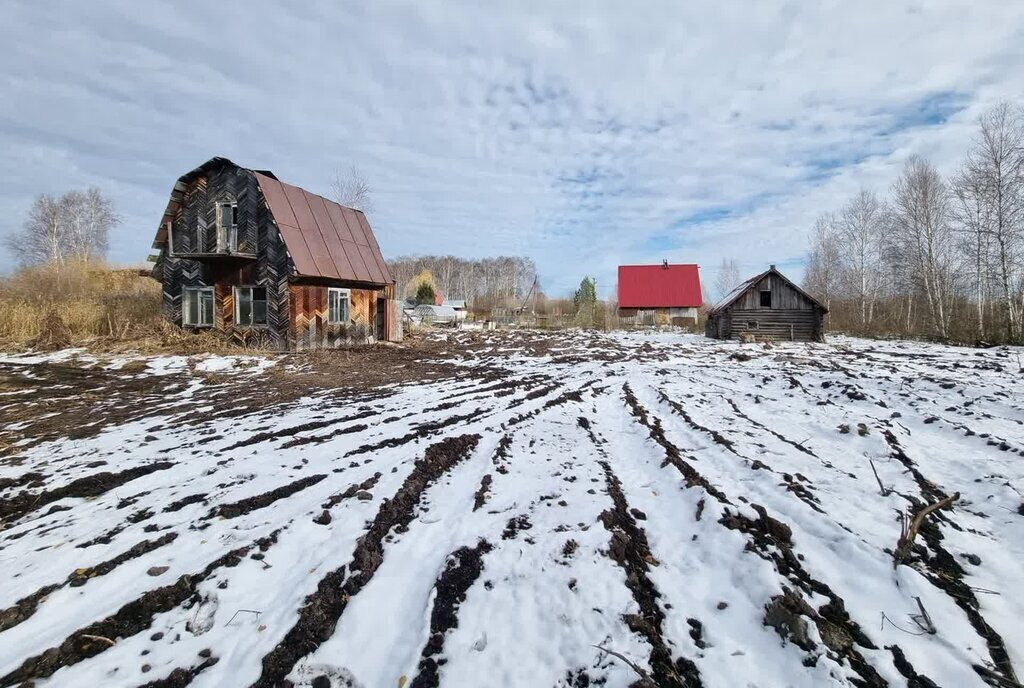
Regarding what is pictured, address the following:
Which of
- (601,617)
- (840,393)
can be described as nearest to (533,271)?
(840,393)

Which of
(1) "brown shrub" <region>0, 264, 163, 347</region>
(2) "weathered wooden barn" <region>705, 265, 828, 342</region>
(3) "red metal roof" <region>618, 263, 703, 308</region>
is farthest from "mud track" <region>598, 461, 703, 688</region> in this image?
(3) "red metal roof" <region>618, 263, 703, 308</region>

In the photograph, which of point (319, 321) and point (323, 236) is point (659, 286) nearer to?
point (323, 236)

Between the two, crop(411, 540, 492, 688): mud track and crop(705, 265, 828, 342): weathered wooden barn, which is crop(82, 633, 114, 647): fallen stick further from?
crop(705, 265, 828, 342): weathered wooden barn

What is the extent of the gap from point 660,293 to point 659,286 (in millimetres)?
985

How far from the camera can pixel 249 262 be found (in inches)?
715

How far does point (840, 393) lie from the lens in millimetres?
8938

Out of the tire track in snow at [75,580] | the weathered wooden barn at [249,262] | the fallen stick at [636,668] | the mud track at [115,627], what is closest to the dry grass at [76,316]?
the weathered wooden barn at [249,262]

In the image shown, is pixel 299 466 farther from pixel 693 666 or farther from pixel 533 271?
pixel 533 271

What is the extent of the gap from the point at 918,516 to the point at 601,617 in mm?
3137

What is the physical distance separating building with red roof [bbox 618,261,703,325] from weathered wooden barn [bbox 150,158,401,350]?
32.0m

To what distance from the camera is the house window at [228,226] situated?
18000 mm

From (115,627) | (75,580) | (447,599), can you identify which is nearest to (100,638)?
(115,627)

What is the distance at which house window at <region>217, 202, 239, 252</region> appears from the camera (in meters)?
18.0

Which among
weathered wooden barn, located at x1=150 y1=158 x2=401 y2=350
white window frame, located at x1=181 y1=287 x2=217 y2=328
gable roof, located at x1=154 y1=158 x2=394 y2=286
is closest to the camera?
weathered wooden barn, located at x1=150 y1=158 x2=401 y2=350
